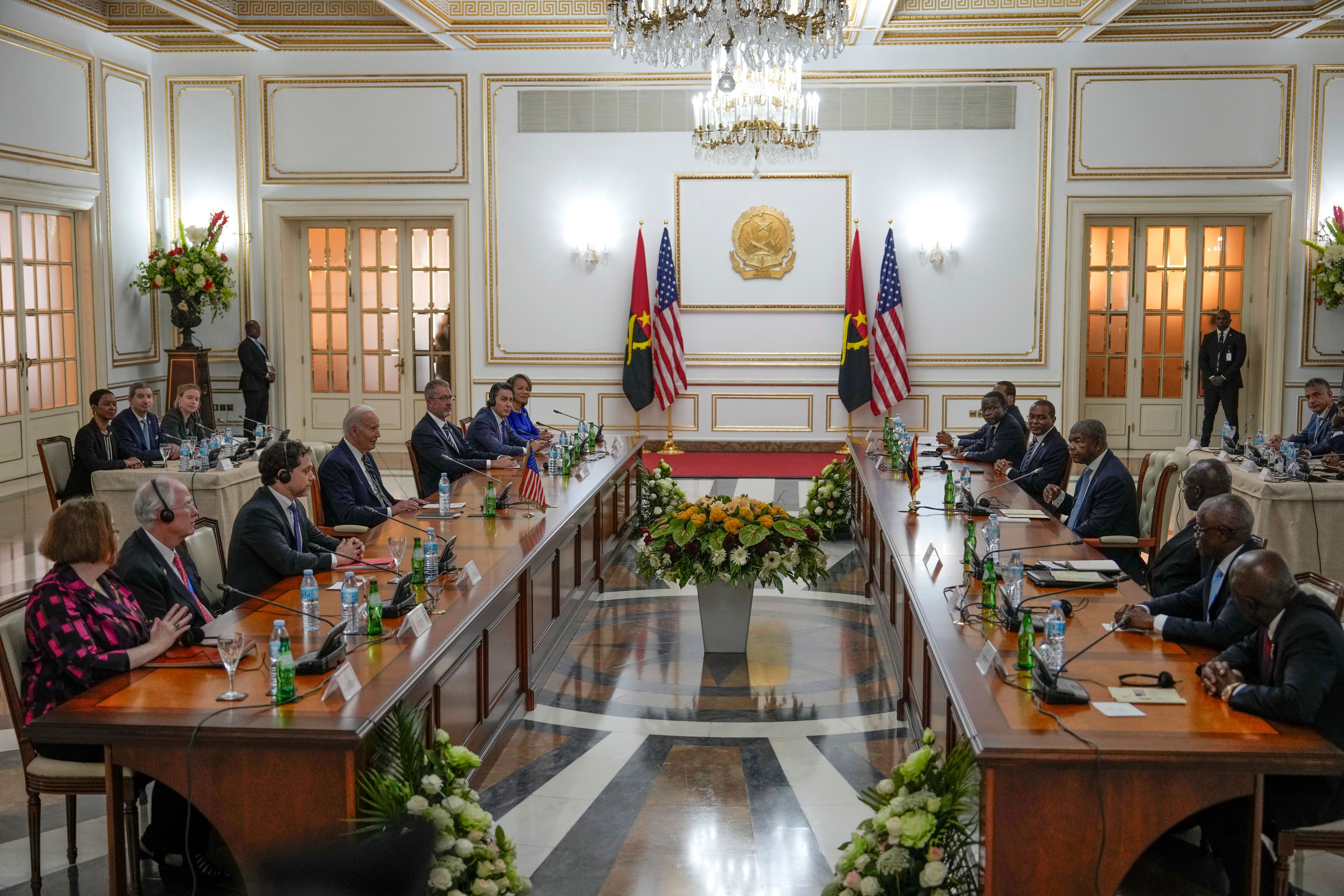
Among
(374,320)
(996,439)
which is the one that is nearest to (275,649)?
(996,439)

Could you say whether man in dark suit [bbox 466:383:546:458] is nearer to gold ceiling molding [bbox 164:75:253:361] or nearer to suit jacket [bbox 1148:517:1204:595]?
suit jacket [bbox 1148:517:1204:595]

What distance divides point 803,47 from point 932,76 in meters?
5.68

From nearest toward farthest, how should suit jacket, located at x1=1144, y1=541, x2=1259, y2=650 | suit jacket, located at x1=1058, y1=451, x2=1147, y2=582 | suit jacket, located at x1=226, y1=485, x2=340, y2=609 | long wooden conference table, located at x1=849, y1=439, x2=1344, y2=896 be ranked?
long wooden conference table, located at x1=849, y1=439, x2=1344, y2=896 → suit jacket, located at x1=1144, y1=541, x2=1259, y2=650 → suit jacket, located at x1=226, y1=485, x2=340, y2=609 → suit jacket, located at x1=1058, y1=451, x2=1147, y2=582

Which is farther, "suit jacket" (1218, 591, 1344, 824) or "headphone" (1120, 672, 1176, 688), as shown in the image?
"headphone" (1120, 672, 1176, 688)

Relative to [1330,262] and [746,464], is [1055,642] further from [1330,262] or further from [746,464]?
[1330,262]

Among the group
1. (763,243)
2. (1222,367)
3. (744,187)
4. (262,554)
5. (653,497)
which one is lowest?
(653,497)

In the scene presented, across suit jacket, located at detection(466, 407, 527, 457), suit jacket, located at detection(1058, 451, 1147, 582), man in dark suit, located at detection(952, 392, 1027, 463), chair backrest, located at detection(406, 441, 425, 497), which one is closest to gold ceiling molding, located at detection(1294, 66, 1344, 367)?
man in dark suit, located at detection(952, 392, 1027, 463)

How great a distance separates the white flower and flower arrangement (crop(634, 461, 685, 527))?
6.11m

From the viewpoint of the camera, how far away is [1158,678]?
11.1 ft

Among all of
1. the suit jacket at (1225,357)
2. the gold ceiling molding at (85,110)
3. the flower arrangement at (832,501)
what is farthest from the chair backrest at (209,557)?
the suit jacket at (1225,357)

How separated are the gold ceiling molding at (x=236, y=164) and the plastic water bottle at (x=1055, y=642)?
10.8 metres

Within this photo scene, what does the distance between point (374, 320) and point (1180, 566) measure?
9.90 meters

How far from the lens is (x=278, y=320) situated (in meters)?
12.7

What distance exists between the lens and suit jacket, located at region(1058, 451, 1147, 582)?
19.6 ft
